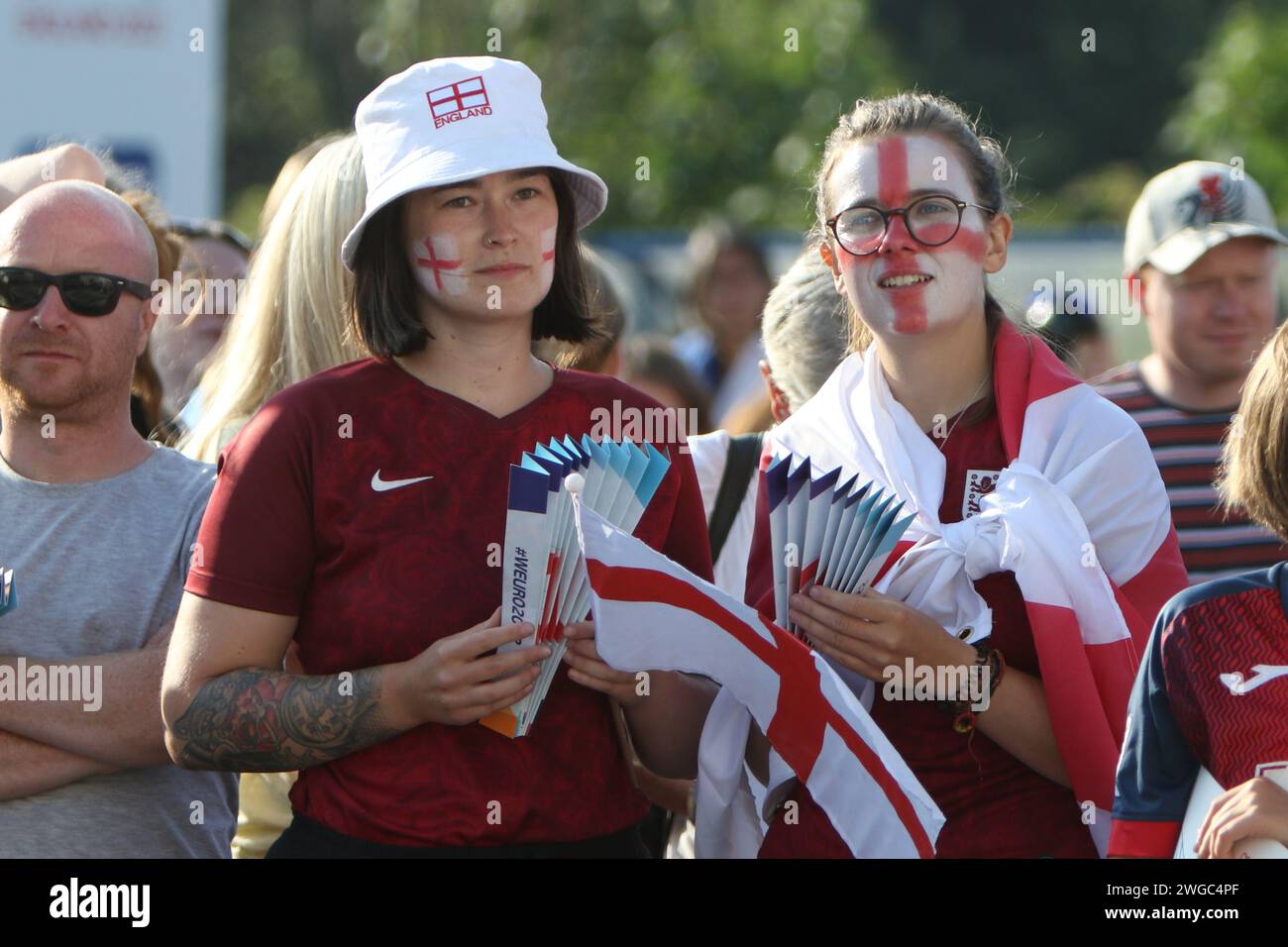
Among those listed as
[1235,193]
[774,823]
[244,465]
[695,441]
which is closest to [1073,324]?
[1235,193]

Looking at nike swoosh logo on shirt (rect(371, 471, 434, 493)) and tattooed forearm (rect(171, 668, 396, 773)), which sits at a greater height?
nike swoosh logo on shirt (rect(371, 471, 434, 493))

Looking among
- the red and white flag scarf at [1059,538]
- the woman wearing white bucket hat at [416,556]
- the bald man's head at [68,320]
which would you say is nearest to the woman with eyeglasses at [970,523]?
the red and white flag scarf at [1059,538]

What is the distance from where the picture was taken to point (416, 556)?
9.41 ft

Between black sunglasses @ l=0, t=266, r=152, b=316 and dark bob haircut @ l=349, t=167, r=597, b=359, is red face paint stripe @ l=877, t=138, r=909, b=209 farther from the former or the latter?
black sunglasses @ l=0, t=266, r=152, b=316

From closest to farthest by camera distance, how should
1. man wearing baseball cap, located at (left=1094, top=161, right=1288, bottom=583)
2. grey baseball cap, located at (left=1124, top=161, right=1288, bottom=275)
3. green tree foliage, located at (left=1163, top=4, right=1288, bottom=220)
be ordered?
man wearing baseball cap, located at (left=1094, top=161, right=1288, bottom=583) → grey baseball cap, located at (left=1124, top=161, right=1288, bottom=275) → green tree foliage, located at (left=1163, top=4, right=1288, bottom=220)

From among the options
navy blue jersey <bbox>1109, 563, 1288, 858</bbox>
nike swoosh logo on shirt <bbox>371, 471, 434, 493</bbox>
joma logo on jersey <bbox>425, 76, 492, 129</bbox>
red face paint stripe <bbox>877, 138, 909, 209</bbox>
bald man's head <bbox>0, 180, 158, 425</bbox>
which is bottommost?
navy blue jersey <bbox>1109, 563, 1288, 858</bbox>

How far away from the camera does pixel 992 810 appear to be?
3.04 m

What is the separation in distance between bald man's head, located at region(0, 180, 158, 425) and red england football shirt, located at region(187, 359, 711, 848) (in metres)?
0.52

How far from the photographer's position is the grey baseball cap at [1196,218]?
185 inches

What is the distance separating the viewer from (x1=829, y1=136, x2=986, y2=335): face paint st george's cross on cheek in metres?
3.21

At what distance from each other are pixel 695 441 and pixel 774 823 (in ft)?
3.42

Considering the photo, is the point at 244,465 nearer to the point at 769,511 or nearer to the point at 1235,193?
the point at 769,511

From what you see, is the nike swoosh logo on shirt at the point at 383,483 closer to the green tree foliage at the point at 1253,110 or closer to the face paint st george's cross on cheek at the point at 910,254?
the face paint st george's cross on cheek at the point at 910,254

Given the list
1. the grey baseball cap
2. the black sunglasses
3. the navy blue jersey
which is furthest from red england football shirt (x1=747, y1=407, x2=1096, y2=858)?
the grey baseball cap
